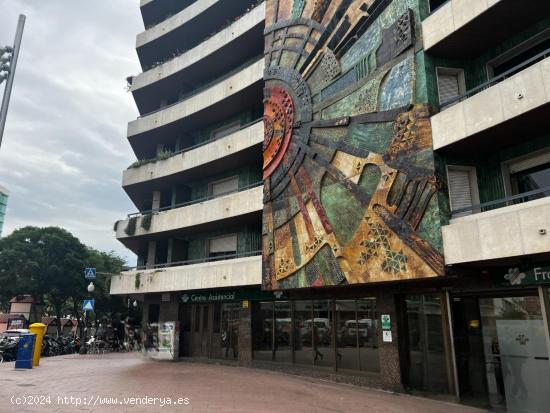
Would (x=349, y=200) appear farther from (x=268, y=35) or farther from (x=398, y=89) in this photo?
(x=268, y=35)

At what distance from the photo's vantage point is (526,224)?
9.16 metres

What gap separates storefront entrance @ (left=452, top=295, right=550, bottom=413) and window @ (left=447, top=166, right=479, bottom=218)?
2663 millimetres

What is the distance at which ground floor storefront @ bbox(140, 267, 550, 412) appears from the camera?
412 inches

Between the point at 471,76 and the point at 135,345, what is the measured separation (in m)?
29.3

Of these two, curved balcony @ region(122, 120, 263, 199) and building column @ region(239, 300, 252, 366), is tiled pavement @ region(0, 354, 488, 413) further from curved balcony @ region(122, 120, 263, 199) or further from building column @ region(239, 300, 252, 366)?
curved balcony @ region(122, 120, 263, 199)

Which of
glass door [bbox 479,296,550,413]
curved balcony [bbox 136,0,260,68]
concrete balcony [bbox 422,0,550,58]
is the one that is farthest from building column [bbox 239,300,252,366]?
curved balcony [bbox 136,0,260,68]

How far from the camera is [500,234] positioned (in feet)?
31.5

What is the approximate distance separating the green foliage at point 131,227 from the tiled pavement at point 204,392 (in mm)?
9465

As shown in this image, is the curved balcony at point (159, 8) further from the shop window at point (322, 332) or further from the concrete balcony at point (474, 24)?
the shop window at point (322, 332)

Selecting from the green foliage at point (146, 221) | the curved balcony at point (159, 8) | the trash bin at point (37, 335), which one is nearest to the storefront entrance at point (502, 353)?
the trash bin at point (37, 335)

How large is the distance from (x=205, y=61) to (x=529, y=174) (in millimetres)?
18469

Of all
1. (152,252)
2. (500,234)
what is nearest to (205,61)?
(152,252)

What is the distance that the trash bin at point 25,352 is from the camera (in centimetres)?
1705

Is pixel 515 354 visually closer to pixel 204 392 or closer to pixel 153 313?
pixel 204 392
